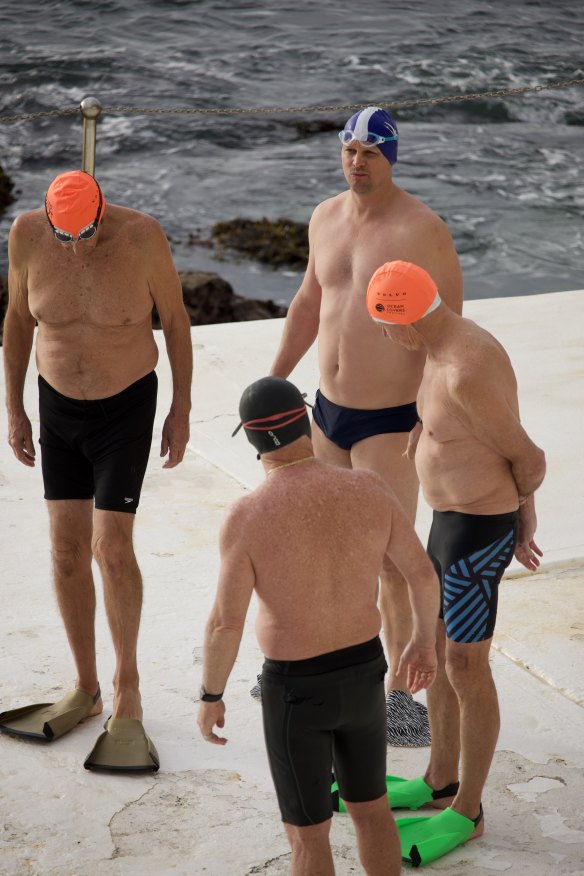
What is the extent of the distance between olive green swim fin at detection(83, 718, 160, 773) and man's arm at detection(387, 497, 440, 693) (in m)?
1.16

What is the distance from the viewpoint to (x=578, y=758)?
3.57 metres

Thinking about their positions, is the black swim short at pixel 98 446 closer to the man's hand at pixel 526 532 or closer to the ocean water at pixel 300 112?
the man's hand at pixel 526 532

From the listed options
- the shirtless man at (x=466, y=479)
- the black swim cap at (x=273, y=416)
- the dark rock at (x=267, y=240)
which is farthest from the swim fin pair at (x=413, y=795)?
the dark rock at (x=267, y=240)

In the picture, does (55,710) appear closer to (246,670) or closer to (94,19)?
(246,670)

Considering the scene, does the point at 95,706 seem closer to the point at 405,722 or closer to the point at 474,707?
the point at 405,722

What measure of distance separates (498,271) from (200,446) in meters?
14.5

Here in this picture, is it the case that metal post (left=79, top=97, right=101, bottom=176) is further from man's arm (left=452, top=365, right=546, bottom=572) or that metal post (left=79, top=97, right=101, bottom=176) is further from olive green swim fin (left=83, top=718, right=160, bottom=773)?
man's arm (left=452, top=365, right=546, bottom=572)

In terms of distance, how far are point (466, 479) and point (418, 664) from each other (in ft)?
1.90

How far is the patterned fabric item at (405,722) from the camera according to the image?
3711 millimetres

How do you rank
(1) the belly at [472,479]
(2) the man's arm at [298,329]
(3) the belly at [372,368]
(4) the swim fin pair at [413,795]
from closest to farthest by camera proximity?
(1) the belly at [472,479] < (4) the swim fin pair at [413,795] < (3) the belly at [372,368] < (2) the man's arm at [298,329]

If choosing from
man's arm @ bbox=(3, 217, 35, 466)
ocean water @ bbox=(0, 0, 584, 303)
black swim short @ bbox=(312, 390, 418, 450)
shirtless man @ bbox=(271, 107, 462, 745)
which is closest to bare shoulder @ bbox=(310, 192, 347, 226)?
shirtless man @ bbox=(271, 107, 462, 745)

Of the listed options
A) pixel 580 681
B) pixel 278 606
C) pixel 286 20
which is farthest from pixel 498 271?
pixel 278 606

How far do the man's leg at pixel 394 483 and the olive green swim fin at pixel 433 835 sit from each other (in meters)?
0.66

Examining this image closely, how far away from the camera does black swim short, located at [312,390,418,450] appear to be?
380 centimetres
